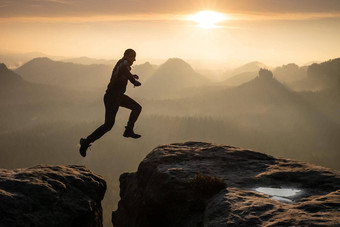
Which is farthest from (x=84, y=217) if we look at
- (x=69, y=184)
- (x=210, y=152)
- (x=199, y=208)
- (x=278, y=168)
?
(x=278, y=168)

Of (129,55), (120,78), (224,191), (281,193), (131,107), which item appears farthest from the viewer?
(131,107)

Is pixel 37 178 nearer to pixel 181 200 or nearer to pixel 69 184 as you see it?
pixel 69 184

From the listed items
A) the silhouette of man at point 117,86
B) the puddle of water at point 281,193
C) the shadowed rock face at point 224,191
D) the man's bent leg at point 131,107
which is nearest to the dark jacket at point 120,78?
the silhouette of man at point 117,86

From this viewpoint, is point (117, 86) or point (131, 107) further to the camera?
point (131, 107)

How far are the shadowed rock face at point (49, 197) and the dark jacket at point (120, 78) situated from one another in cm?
365

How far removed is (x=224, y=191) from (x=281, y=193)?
1.65m

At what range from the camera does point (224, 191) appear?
9.98 meters

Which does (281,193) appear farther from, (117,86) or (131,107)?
(117,86)

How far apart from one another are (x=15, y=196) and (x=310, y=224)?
26.7ft

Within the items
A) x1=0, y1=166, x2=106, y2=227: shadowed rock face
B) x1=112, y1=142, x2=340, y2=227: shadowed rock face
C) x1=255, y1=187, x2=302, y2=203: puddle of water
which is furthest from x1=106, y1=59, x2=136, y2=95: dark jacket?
x1=255, y1=187, x2=302, y2=203: puddle of water

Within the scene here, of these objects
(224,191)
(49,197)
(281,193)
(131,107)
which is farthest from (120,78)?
(281,193)

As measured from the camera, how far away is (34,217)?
9.99 metres

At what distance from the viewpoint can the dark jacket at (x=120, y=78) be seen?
12.1m

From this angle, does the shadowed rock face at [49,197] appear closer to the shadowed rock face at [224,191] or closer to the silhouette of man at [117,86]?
the silhouette of man at [117,86]
